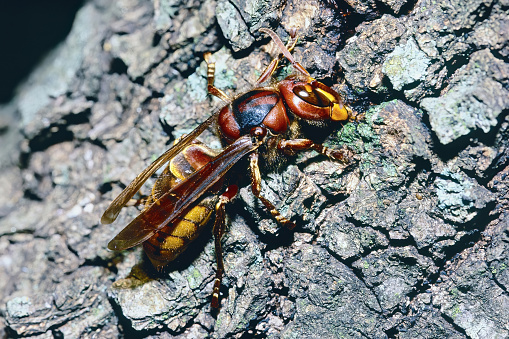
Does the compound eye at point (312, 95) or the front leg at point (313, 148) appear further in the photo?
the compound eye at point (312, 95)

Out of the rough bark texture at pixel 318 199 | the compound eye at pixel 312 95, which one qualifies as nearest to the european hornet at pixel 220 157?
the compound eye at pixel 312 95

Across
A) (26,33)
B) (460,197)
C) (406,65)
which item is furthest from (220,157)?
(26,33)

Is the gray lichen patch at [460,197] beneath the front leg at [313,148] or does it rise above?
beneath

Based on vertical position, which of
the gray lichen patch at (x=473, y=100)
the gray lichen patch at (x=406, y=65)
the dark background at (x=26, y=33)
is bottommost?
the gray lichen patch at (x=473, y=100)

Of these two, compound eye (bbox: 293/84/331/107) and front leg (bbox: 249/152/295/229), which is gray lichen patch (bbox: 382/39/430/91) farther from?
front leg (bbox: 249/152/295/229)

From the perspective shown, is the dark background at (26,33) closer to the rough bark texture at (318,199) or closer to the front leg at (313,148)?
the rough bark texture at (318,199)

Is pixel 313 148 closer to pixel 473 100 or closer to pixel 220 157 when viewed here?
pixel 220 157

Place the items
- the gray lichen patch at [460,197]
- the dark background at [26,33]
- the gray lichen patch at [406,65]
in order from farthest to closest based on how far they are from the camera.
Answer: the dark background at [26,33] < the gray lichen patch at [406,65] < the gray lichen patch at [460,197]

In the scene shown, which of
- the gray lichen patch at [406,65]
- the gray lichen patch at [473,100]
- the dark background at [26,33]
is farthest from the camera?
the dark background at [26,33]
